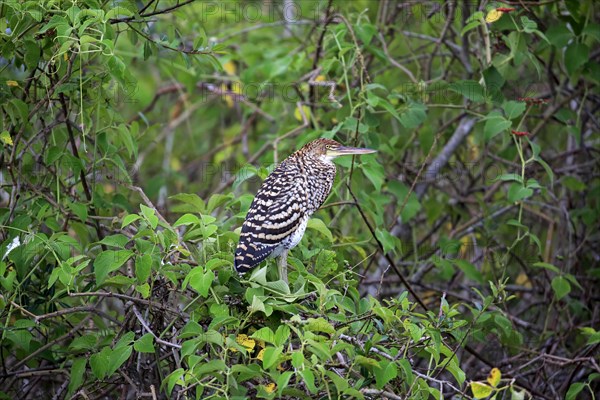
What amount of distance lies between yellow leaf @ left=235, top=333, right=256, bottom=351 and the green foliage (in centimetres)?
4

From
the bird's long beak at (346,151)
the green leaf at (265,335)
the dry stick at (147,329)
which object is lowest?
the dry stick at (147,329)

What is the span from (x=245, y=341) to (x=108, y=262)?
28.1 inches

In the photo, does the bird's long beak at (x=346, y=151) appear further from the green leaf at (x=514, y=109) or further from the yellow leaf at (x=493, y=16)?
the yellow leaf at (x=493, y=16)

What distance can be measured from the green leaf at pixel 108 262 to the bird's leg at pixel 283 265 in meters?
0.83

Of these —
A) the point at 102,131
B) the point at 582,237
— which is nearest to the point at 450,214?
the point at 582,237

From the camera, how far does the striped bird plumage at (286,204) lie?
14.3 ft

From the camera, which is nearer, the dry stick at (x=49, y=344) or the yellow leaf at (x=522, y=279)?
the dry stick at (x=49, y=344)

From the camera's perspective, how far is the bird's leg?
4.41 meters

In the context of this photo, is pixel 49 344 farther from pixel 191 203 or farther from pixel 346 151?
pixel 346 151

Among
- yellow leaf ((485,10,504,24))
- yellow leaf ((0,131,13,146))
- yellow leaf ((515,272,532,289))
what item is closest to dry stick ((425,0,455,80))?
yellow leaf ((485,10,504,24))

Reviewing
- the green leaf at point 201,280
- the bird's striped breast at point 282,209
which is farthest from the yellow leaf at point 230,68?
the green leaf at point 201,280

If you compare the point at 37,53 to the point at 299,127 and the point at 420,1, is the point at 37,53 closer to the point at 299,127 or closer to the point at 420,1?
the point at 299,127

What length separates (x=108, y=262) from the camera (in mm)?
3951

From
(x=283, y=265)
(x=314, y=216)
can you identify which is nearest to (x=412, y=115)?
(x=314, y=216)
